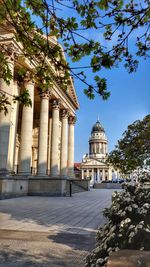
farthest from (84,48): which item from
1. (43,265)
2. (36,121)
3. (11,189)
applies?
(36,121)

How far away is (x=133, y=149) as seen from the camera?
14180 millimetres

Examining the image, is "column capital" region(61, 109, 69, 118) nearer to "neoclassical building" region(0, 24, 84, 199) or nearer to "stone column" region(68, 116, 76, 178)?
"neoclassical building" region(0, 24, 84, 199)

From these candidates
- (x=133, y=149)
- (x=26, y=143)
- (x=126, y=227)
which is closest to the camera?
(x=126, y=227)

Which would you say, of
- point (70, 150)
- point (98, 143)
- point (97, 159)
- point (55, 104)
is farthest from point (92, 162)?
point (55, 104)

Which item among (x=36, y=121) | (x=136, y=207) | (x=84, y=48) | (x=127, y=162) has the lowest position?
(x=136, y=207)

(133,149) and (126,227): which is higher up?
(133,149)

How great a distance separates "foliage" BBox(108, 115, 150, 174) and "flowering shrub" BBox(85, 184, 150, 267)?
926cm

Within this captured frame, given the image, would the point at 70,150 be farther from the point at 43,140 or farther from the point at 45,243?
the point at 45,243

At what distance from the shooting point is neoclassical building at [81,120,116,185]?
127 metres

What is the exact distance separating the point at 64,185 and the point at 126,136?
14.6 m

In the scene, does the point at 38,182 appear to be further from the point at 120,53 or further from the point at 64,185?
the point at 120,53

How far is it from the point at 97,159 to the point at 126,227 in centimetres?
12798

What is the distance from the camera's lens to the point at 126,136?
14992 mm

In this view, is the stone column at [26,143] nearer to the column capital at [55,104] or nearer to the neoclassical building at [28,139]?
the neoclassical building at [28,139]
